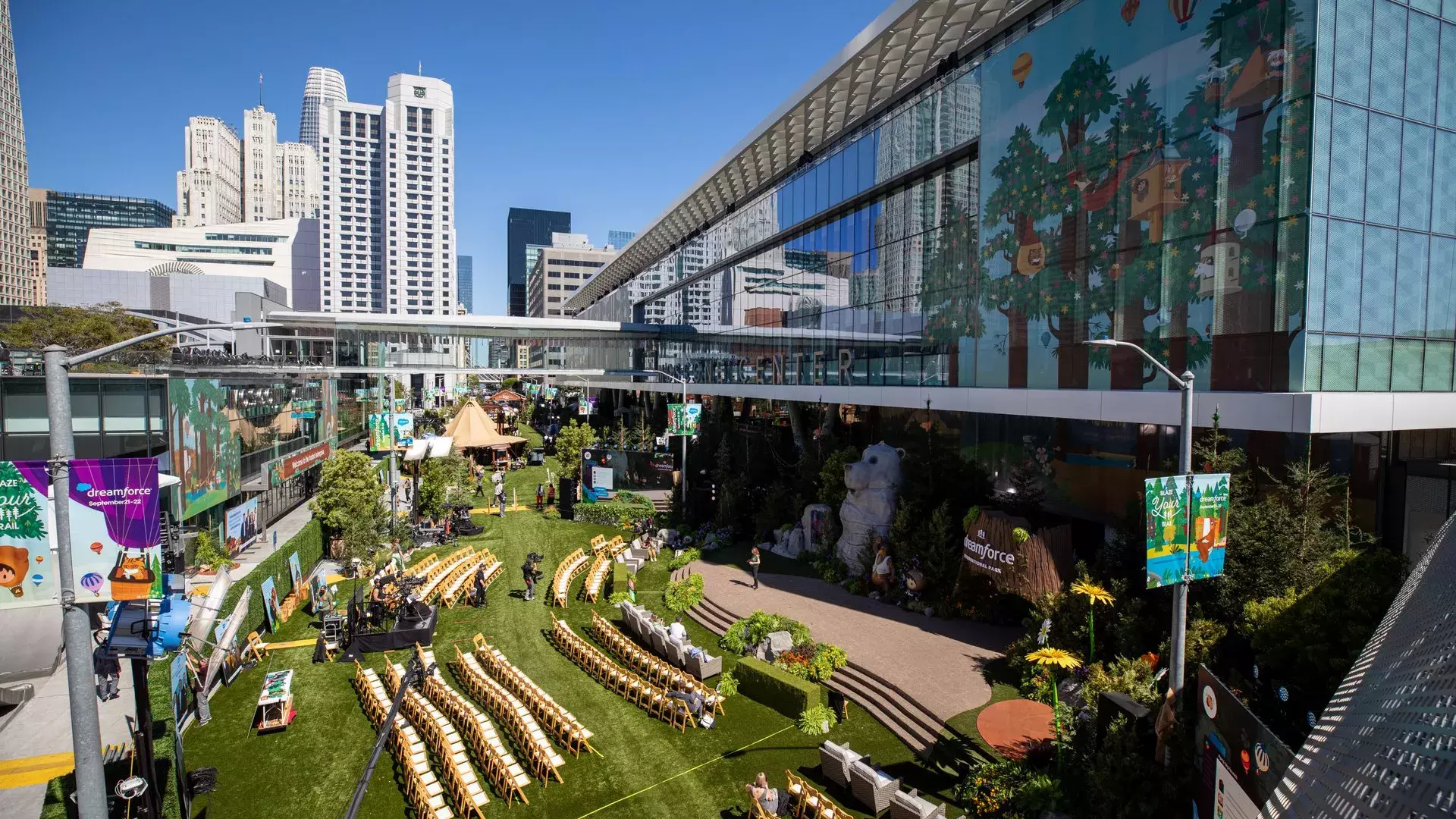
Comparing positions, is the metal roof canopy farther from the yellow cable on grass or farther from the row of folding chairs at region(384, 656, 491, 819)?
the row of folding chairs at region(384, 656, 491, 819)

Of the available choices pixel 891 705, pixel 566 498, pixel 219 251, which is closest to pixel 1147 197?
pixel 891 705

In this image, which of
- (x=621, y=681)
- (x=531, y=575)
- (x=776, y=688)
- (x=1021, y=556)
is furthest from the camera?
(x=531, y=575)

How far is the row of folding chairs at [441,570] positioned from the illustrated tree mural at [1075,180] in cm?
1876

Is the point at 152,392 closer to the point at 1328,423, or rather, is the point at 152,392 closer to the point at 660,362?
the point at 1328,423

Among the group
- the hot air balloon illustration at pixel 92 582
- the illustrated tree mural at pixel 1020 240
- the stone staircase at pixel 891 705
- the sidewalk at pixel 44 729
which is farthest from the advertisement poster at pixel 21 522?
the illustrated tree mural at pixel 1020 240

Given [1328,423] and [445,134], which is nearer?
[1328,423]

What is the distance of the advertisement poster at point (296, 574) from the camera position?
72.7 ft

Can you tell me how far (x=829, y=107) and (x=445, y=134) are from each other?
14071cm

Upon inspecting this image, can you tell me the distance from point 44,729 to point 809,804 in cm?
1488

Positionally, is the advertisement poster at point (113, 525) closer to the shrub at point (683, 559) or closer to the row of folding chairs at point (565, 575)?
the row of folding chairs at point (565, 575)

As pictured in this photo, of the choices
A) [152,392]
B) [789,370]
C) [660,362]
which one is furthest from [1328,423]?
[660,362]

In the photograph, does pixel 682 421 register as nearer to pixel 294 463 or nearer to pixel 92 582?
pixel 294 463

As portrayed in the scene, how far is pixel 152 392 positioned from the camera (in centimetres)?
2208

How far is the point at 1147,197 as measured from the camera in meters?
16.4
